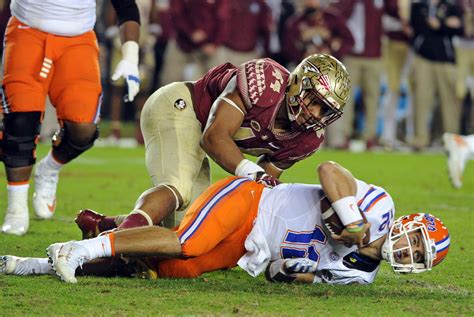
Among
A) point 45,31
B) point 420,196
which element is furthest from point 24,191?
point 420,196

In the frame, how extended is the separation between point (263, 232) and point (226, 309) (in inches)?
26.3

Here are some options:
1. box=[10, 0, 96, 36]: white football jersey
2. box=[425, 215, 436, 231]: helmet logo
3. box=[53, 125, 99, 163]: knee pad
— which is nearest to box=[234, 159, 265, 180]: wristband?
box=[425, 215, 436, 231]: helmet logo

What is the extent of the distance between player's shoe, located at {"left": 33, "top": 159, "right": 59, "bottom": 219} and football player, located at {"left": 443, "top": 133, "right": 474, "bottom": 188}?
379cm

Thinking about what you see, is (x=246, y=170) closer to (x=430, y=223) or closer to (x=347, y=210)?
(x=347, y=210)

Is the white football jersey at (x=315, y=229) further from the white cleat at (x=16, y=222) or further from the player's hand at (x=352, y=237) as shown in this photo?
the white cleat at (x=16, y=222)

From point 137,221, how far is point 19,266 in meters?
0.59

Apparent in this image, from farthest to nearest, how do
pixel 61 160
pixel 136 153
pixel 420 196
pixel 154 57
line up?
pixel 154 57 → pixel 136 153 → pixel 420 196 → pixel 61 160

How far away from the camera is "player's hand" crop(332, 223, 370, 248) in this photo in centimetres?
476

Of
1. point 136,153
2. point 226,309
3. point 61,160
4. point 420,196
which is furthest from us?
point 136,153

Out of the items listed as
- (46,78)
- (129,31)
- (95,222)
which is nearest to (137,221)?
(95,222)

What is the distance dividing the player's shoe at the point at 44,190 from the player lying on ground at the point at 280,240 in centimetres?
201

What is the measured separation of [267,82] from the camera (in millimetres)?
5523

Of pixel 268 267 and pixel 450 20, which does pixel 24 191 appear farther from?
pixel 450 20

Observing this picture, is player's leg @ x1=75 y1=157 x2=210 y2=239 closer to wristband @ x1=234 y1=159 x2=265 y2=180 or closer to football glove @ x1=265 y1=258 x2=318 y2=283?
wristband @ x1=234 y1=159 x2=265 y2=180
